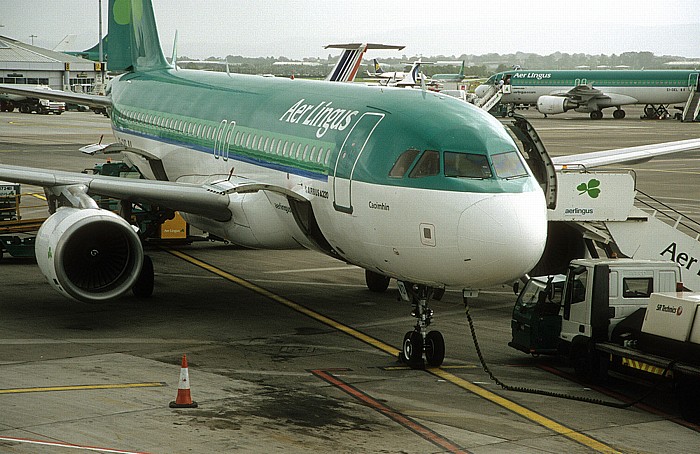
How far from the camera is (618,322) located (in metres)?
16.7

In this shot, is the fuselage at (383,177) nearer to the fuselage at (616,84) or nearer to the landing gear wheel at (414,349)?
the landing gear wheel at (414,349)

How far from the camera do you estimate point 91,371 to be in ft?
54.1

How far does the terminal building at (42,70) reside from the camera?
114000 mm

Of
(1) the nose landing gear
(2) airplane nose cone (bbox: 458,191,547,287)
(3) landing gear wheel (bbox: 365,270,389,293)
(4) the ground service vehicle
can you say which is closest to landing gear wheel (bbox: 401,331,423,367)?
(1) the nose landing gear

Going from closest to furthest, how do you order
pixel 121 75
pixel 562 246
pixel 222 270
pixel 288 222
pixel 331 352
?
pixel 331 352, pixel 288 222, pixel 562 246, pixel 222 270, pixel 121 75

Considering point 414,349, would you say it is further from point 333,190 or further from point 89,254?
point 89,254

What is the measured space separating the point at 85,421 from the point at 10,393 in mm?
1962

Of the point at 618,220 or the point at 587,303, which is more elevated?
the point at 618,220

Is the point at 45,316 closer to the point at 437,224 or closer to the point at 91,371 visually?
the point at 91,371

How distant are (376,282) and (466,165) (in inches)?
331

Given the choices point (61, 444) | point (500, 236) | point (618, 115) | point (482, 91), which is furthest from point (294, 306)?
point (482, 91)

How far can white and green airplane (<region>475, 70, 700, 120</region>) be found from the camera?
96.6 metres

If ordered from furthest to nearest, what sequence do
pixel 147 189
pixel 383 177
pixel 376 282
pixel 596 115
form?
pixel 596 115 < pixel 376 282 < pixel 147 189 < pixel 383 177

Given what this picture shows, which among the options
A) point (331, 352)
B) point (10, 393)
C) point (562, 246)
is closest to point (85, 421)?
point (10, 393)
